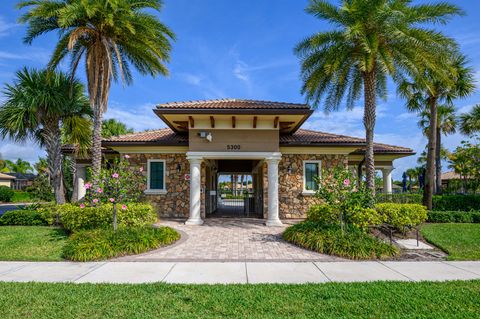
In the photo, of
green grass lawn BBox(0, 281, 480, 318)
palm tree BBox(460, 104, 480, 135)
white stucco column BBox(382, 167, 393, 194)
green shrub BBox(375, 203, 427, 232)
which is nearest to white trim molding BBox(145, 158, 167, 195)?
green grass lawn BBox(0, 281, 480, 318)

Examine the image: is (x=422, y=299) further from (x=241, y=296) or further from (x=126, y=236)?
(x=126, y=236)

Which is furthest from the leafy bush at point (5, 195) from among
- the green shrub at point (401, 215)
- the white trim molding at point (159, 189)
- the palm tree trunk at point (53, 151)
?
the green shrub at point (401, 215)

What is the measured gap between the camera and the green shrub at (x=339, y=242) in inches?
333

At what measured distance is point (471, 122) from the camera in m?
25.3

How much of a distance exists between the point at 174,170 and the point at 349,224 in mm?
9075

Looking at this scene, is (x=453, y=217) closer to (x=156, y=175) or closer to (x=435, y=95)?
(x=435, y=95)

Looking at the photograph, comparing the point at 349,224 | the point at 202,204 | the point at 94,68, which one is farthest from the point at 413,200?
the point at 94,68

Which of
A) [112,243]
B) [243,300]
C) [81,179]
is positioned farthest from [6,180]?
[243,300]

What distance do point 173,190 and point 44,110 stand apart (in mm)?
7116

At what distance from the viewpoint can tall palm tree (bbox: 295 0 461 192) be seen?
37.9 ft

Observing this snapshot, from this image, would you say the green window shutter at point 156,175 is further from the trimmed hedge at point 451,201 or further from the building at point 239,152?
the trimmed hedge at point 451,201

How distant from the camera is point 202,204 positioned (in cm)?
1559

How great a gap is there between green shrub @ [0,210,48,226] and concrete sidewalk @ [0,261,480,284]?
510 centimetres

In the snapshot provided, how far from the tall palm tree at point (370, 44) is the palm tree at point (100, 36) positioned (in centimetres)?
647
